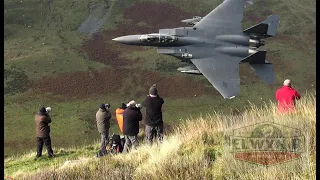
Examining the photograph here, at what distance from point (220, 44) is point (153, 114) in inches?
321

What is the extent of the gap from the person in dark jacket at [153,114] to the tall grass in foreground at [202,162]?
167 centimetres

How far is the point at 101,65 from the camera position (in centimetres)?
5950

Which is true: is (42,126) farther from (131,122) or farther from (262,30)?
(262,30)

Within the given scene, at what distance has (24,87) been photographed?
5094 centimetres

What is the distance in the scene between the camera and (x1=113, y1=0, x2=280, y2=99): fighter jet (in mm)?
18547

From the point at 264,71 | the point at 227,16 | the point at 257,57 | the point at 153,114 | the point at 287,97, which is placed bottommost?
the point at 153,114

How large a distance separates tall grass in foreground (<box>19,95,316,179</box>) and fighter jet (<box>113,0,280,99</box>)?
808 centimetres

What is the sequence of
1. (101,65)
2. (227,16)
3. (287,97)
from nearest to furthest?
1. (287,97)
2. (227,16)
3. (101,65)

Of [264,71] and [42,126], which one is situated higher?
[264,71]

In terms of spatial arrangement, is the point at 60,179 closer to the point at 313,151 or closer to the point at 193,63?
the point at 313,151

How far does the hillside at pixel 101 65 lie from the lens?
138 feet

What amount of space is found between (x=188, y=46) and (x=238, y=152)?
11275mm

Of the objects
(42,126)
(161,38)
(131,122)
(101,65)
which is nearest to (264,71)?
(161,38)

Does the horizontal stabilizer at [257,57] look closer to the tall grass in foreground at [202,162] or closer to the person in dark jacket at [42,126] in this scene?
the tall grass in foreground at [202,162]
